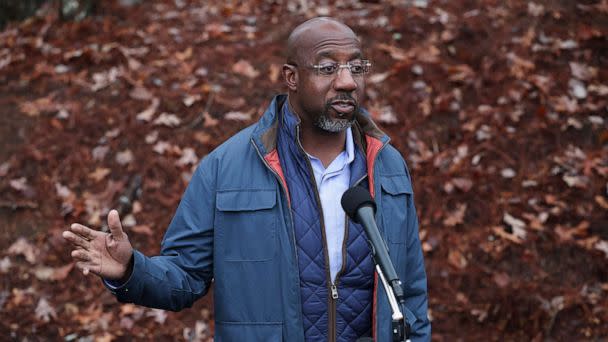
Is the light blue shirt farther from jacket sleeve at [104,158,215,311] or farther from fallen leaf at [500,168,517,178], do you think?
fallen leaf at [500,168,517,178]

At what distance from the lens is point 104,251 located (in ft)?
8.79

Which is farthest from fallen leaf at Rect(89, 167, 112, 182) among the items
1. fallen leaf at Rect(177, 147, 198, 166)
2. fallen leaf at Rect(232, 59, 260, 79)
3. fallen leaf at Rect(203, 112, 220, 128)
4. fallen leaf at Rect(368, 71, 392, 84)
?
fallen leaf at Rect(368, 71, 392, 84)

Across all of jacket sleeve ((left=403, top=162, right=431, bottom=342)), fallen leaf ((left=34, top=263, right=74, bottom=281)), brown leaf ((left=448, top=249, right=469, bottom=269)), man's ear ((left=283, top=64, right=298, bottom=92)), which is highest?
man's ear ((left=283, top=64, right=298, bottom=92))

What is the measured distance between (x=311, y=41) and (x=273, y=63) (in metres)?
5.70

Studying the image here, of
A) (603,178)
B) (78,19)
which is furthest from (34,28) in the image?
(603,178)

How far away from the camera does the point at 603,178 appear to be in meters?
6.77

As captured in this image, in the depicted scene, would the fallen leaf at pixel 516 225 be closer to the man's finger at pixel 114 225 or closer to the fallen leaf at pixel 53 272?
the fallen leaf at pixel 53 272

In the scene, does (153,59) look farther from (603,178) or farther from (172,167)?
(603,178)

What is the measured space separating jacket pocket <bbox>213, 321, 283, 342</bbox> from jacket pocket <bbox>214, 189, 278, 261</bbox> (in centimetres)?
29

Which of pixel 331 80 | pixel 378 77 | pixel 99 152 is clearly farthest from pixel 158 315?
pixel 378 77

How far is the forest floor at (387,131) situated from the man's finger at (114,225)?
344 centimetres

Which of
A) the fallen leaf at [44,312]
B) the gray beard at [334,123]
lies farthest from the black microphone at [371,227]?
the fallen leaf at [44,312]

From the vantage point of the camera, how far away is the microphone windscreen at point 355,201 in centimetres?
235

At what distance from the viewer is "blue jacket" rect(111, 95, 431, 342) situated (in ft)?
9.52
